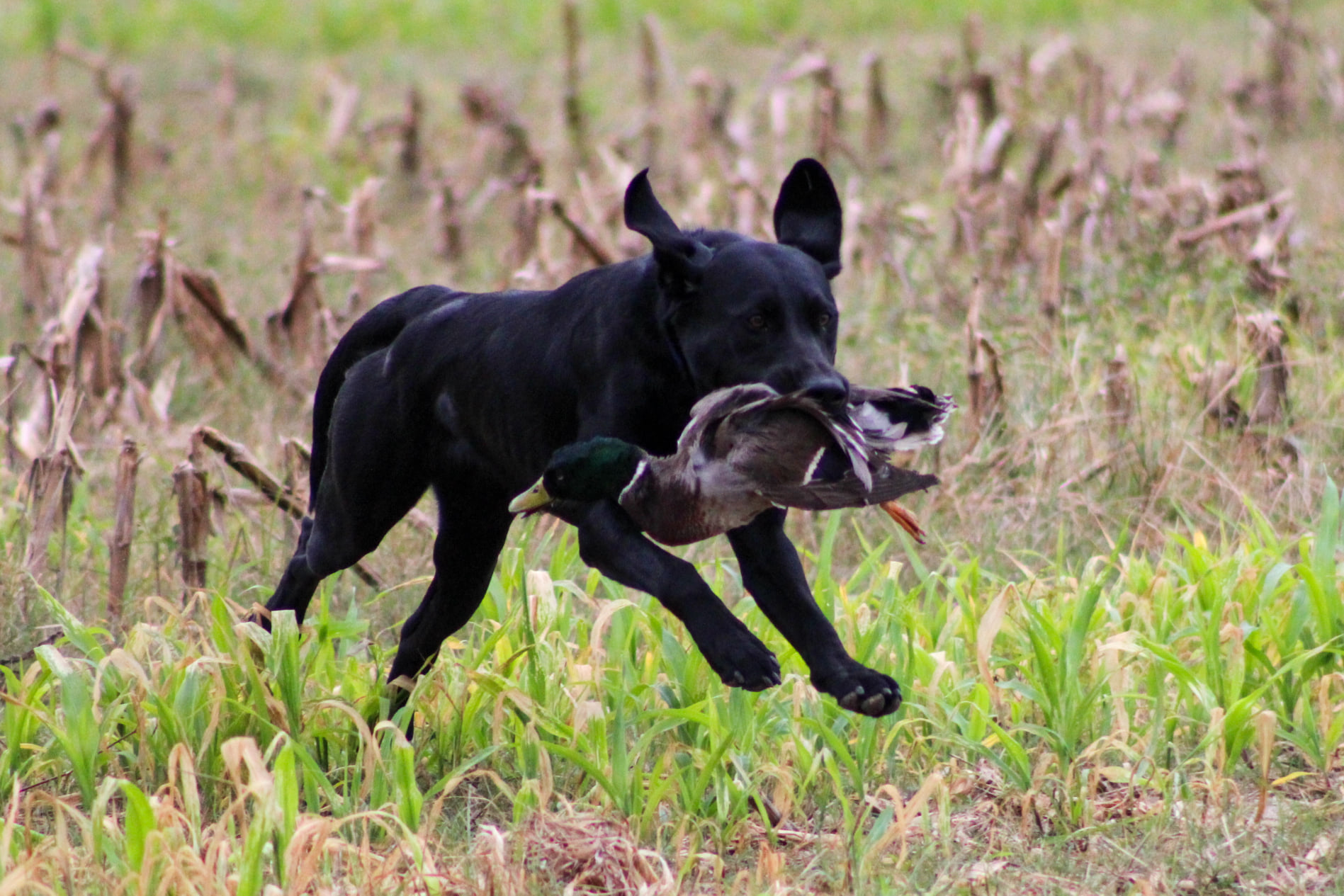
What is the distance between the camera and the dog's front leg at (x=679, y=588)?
302 cm

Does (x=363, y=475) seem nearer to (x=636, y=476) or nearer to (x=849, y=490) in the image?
(x=636, y=476)

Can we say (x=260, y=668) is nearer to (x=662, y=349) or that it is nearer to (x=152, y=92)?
(x=662, y=349)

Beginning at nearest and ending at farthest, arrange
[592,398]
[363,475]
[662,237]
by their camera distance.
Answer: [662,237] → [592,398] → [363,475]

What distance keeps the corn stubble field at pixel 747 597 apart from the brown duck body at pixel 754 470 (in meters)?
0.77

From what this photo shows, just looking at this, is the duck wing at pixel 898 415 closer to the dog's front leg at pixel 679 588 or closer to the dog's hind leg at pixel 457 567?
the dog's front leg at pixel 679 588

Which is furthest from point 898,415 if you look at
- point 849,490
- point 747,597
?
point 747,597

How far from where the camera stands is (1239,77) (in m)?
12.0

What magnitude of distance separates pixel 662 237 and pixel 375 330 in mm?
1248

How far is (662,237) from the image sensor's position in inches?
130

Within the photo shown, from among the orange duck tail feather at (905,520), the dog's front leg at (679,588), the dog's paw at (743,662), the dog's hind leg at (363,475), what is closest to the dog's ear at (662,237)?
the dog's front leg at (679,588)

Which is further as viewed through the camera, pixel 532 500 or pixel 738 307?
pixel 532 500

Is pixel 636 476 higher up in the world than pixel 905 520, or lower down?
higher up

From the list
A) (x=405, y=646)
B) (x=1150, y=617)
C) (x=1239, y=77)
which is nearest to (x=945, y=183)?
(x=1239, y=77)

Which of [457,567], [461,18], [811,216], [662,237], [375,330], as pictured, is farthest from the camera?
[461,18]
